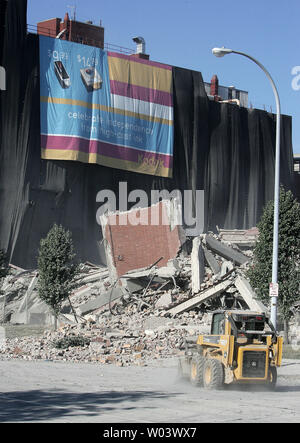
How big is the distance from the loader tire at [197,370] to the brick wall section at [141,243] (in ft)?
74.0

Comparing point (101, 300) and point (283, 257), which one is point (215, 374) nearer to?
point (283, 257)

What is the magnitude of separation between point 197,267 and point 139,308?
3.28 meters

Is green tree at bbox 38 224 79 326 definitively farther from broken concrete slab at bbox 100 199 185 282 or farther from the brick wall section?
the brick wall section

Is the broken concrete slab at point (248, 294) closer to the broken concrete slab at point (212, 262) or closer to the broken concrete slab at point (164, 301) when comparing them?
the broken concrete slab at point (164, 301)

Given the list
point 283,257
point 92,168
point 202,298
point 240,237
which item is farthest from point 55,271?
point 92,168

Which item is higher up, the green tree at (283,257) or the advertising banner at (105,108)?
the advertising banner at (105,108)

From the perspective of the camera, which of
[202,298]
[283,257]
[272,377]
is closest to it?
[272,377]

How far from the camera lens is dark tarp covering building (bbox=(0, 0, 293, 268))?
4912 centimetres

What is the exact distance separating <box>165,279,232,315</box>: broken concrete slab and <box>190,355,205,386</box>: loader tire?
513 inches

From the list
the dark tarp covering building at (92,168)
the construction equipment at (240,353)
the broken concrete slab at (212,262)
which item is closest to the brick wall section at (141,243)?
the broken concrete slab at (212,262)

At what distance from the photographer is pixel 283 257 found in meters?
23.1

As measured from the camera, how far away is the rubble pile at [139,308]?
70.3 ft

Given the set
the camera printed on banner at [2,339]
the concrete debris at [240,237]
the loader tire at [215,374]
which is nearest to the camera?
the loader tire at [215,374]
